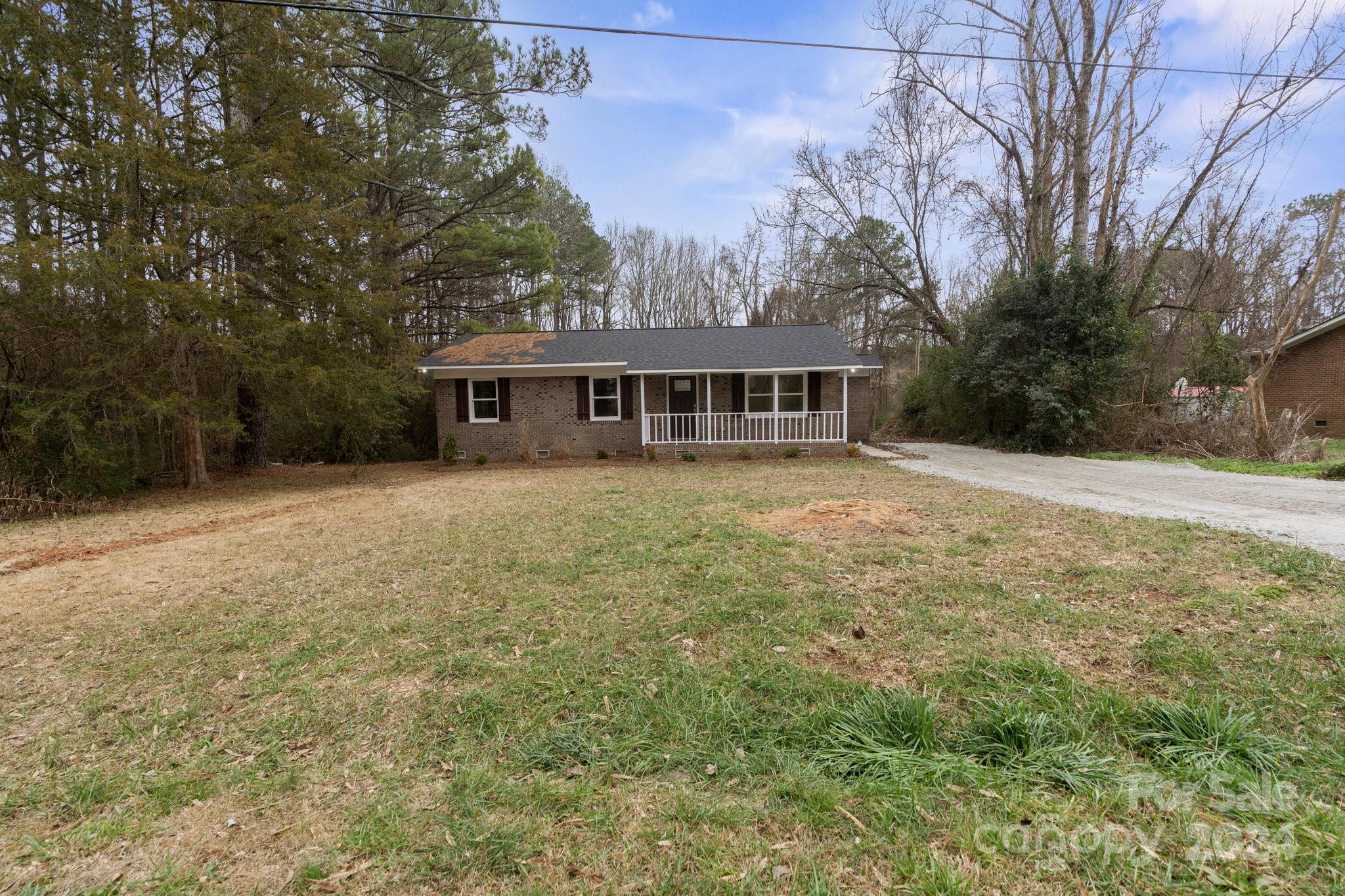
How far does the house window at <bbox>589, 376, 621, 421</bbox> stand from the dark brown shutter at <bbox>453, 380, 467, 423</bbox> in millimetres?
3555

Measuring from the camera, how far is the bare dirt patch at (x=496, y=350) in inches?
592

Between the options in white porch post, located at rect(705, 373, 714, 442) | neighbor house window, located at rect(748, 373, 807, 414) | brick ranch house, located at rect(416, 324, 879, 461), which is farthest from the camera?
neighbor house window, located at rect(748, 373, 807, 414)

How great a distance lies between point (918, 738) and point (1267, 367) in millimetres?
14510

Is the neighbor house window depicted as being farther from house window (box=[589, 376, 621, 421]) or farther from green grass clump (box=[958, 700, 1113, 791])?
green grass clump (box=[958, 700, 1113, 791])

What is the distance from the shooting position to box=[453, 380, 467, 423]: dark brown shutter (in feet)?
50.7

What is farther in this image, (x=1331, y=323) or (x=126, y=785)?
(x=1331, y=323)

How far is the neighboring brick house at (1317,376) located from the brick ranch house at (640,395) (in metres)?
16.4

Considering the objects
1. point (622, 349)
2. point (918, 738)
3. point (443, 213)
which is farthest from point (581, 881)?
point (443, 213)

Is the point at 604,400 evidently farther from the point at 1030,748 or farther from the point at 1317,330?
the point at 1317,330

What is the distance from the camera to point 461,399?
15555 millimetres

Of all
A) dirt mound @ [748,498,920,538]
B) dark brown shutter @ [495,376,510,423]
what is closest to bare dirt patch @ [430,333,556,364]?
dark brown shutter @ [495,376,510,423]

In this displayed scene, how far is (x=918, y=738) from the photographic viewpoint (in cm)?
231

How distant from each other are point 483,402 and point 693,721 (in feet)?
47.2

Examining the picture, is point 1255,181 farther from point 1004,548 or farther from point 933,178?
point 1004,548
